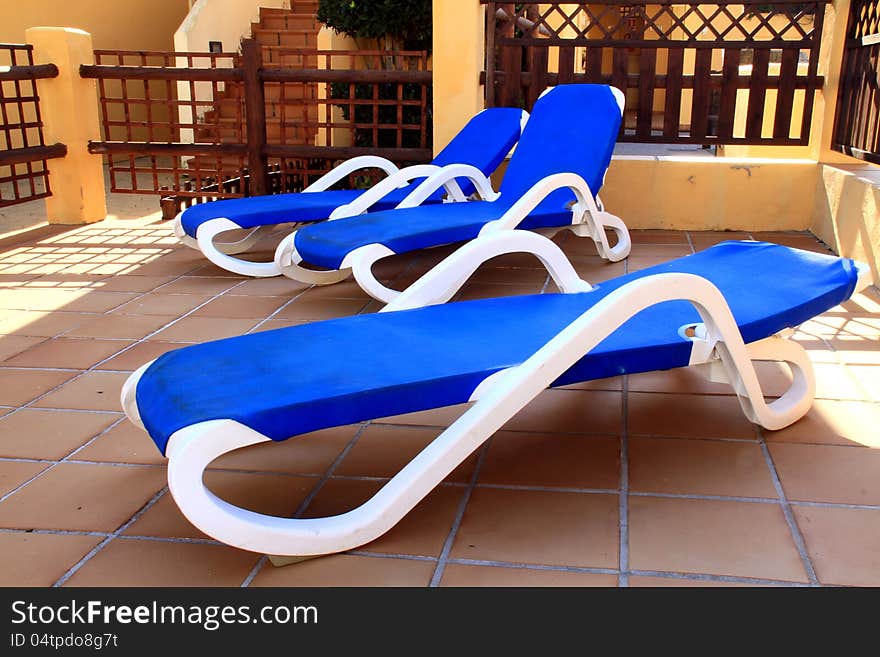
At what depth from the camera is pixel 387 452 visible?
2.78 metres

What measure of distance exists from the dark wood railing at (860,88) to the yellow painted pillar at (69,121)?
5388 mm

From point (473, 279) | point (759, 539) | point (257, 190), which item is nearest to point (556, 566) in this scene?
point (759, 539)

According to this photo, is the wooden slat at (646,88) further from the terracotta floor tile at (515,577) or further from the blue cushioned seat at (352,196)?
the terracotta floor tile at (515,577)

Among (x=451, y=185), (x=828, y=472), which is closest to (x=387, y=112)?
(x=451, y=185)

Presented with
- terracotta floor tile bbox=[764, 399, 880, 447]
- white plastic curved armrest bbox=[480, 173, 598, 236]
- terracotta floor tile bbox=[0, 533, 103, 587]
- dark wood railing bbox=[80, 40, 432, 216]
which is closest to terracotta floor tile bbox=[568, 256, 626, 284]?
white plastic curved armrest bbox=[480, 173, 598, 236]

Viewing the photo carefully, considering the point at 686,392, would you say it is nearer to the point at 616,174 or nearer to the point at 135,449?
the point at 135,449

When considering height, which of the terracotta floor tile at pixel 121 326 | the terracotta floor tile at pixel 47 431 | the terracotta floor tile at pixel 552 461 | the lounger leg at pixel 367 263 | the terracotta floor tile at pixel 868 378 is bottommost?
the terracotta floor tile at pixel 121 326

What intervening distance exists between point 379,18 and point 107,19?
538cm

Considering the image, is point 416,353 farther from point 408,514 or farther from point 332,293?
point 332,293

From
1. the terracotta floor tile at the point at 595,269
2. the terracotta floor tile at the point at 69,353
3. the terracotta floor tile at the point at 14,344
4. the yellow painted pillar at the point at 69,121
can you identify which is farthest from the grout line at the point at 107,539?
the yellow painted pillar at the point at 69,121

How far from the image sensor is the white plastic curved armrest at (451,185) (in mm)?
5305

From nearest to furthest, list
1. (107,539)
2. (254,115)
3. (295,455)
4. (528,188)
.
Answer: (107,539) < (295,455) < (528,188) < (254,115)

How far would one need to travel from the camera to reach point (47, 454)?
277cm
